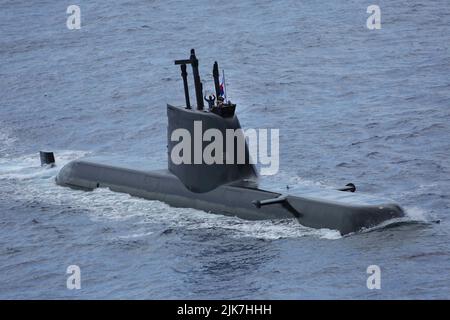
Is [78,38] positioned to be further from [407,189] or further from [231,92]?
[407,189]

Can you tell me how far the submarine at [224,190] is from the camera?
123 feet

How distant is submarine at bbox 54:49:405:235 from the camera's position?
37.4 metres

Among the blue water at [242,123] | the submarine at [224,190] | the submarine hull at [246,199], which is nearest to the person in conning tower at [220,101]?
the submarine at [224,190]

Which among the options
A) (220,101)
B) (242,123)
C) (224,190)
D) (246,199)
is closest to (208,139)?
(220,101)

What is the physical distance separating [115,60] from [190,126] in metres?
33.9

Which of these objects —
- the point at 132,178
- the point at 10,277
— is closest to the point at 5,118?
the point at 132,178

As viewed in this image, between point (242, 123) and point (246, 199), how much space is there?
1730 centimetres

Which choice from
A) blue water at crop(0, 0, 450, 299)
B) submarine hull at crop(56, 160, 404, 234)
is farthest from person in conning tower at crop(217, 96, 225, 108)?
blue water at crop(0, 0, 450, 299)

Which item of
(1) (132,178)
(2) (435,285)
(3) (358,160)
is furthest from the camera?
(3) (358,160)

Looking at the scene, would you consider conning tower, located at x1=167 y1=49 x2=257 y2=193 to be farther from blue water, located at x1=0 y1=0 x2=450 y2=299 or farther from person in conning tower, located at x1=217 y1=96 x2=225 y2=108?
blue water, located at x1=0 y1=0 x2=450 y2=299

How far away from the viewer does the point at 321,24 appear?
77625mm

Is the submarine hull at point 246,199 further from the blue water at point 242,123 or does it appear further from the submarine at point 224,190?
the blue water at point 242,123

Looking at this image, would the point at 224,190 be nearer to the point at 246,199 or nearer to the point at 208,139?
the point at 246,199

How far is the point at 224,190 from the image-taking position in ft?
136
